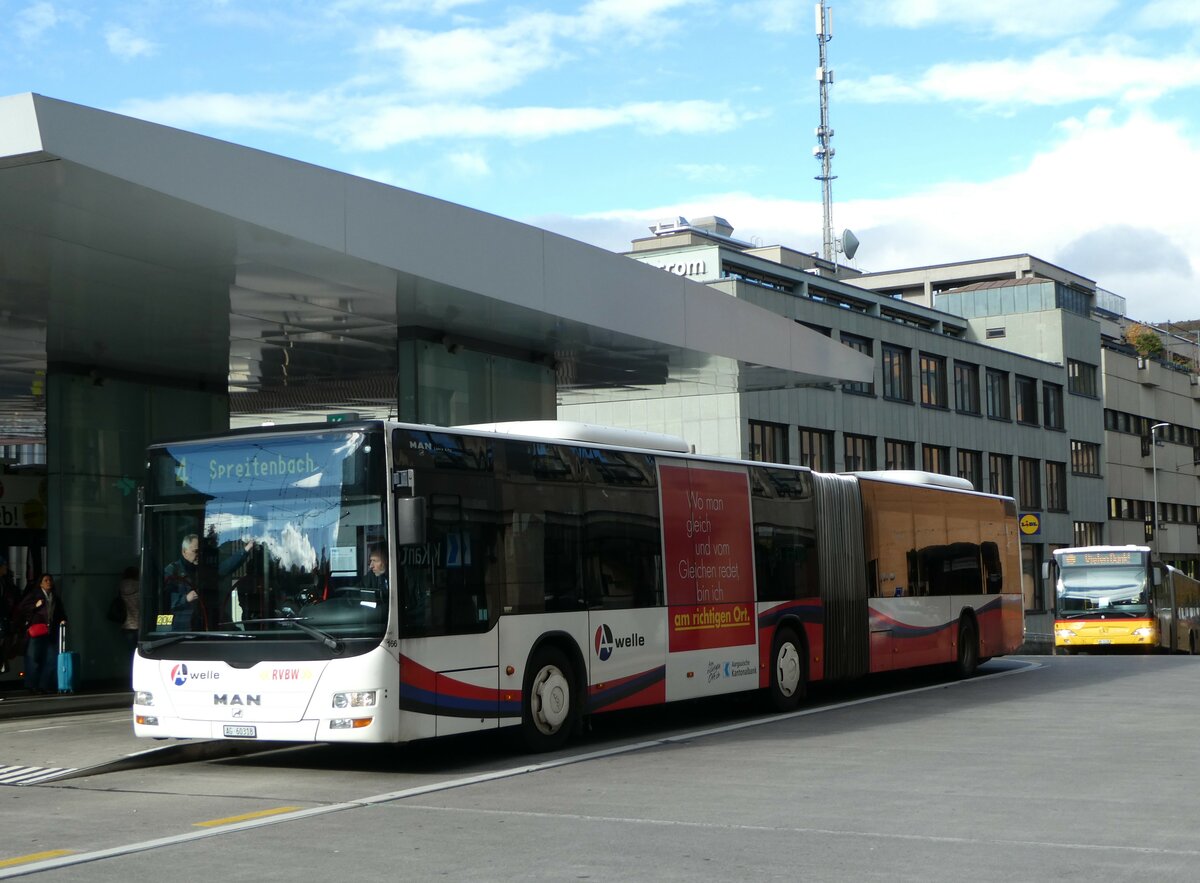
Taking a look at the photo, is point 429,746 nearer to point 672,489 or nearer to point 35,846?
point 672,489

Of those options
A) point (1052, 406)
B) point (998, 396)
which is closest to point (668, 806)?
point (998, 396)

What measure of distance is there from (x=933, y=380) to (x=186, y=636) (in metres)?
54.3

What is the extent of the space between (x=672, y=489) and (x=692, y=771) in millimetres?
4472

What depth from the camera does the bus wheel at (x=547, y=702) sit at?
13.9m

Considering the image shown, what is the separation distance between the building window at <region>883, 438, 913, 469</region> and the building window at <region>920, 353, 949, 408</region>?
231 cm

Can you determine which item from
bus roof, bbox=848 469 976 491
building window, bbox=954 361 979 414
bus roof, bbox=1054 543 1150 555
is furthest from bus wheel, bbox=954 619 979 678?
building window, bbox=954 361 979 414

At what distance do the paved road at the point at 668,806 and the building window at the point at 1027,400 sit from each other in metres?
55.7

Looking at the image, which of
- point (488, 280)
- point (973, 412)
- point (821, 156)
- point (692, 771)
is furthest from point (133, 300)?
point (821, 156)

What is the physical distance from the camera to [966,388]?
67000mm

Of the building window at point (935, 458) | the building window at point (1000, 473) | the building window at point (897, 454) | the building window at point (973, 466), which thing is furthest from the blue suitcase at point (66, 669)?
the building window at point (1000, 473)

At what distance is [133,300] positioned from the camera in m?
19.3

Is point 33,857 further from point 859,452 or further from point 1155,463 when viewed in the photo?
point 1155,463

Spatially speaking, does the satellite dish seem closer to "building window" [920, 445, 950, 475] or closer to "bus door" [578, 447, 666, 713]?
"building window" [920, 445, 950, 475]

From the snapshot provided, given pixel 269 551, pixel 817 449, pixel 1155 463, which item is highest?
pixel 1155 463
